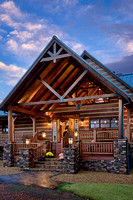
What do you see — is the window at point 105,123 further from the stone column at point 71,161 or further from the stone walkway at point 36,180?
the stone walkway at point 36,180

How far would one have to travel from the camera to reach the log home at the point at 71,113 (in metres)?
14.6

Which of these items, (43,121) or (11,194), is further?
(43,121)

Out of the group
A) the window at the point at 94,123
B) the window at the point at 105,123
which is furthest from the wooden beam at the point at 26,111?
the window at the point at 105,123

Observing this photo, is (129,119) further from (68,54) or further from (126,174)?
(68,54)

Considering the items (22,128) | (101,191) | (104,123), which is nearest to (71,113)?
(104,123)

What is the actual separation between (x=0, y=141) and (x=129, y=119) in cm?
1370

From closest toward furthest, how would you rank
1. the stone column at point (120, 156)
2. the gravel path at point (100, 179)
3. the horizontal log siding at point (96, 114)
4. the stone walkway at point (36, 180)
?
the stone walkway at point (36, 180)
the gravel path at point (100, 179)
the stone column at point (120, 156)
the horizontal log siding at point (96, 114)

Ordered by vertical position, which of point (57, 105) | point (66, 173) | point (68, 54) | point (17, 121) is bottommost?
point (66, 173)

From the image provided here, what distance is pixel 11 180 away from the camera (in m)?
11.7

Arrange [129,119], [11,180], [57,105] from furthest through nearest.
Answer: [57,105], [129,119], [11,180]

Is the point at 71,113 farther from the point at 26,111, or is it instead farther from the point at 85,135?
the point at 26,111

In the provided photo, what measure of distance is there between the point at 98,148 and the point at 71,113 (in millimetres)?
6760

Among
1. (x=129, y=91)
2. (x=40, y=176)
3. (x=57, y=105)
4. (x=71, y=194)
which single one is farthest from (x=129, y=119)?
(x=71, y=194)

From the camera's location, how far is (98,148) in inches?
608
